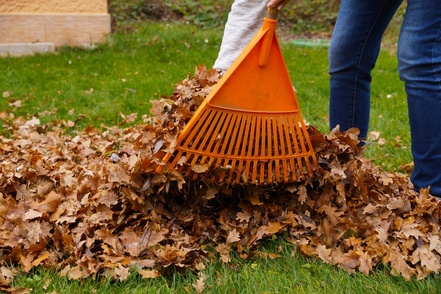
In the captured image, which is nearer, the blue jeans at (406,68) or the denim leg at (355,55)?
the blue jeans at (406,68)

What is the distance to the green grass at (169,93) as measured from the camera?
209 cm

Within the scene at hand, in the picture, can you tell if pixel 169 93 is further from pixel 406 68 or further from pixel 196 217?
pixel 406 68

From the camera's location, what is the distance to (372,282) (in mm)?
2088

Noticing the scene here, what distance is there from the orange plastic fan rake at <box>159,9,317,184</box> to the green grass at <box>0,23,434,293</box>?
1.03 feet

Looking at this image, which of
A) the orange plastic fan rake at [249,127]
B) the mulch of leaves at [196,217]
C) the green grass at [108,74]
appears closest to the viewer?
the mulch of leaves at [196,217]

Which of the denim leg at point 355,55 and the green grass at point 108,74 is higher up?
the denim leg at point 355,55

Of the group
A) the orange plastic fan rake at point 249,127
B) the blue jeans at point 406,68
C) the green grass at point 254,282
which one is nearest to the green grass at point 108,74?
the blue jeans at point 406,68

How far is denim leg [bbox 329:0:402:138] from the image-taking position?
2627 millimetres

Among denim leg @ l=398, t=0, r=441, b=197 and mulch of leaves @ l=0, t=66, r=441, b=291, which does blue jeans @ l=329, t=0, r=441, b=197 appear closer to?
denim leg @ l=398, t=0, r=441, b=197

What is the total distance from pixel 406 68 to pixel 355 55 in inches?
14.2

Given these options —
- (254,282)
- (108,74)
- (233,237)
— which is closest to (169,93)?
(108,74)

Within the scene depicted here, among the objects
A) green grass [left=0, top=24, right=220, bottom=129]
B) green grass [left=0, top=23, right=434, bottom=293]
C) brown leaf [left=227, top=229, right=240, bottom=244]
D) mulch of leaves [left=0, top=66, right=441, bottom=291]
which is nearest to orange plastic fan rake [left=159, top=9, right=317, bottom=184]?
mulch of leaves [left=0, top=66, right=441, bottom=291]

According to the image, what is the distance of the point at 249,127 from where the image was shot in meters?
2.37

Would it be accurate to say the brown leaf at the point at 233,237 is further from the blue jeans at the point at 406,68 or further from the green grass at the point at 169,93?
the blue jeans at the point at 406,68
